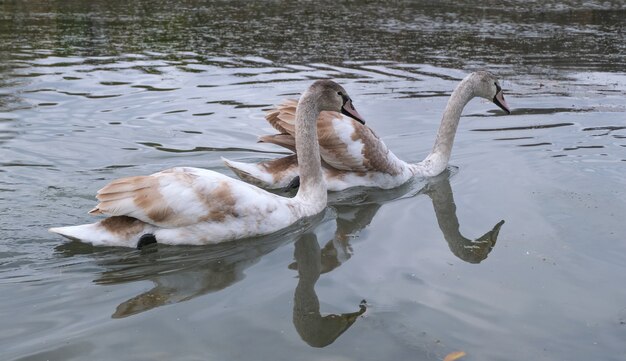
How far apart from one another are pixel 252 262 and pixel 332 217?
5.05 ft

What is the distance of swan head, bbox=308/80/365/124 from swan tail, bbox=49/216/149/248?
2.17 meters

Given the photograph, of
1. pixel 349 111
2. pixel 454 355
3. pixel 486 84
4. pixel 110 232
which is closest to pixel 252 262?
pixel 110 232

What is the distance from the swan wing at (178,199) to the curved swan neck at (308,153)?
2.83 feet

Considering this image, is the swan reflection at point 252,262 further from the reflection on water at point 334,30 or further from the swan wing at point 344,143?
the reflection on water at point 334,30

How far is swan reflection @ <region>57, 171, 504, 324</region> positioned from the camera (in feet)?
18.1

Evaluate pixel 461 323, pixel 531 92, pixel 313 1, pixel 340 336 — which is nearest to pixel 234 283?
pixel 340 336

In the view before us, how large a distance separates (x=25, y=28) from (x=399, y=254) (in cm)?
1610

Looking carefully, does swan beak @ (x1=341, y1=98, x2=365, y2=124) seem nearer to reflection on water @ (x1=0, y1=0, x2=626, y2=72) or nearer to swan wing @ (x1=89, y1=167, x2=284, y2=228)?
swan wing @ (x1=89, y1=167, x2=284, y2=228)

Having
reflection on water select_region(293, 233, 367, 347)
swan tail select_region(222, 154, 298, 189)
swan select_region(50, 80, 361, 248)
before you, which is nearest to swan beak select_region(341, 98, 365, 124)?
swan tail select_region(222, 154, 298, 189)

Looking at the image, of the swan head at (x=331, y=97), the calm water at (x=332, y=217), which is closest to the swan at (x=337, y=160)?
the calm water at (x=332, y=217)

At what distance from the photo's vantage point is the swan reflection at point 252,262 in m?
5.51

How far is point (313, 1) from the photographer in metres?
27.6

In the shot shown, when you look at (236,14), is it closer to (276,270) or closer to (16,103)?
(16,103)

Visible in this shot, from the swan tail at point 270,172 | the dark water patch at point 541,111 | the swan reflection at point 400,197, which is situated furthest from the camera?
the dark water patch at point 541,111
